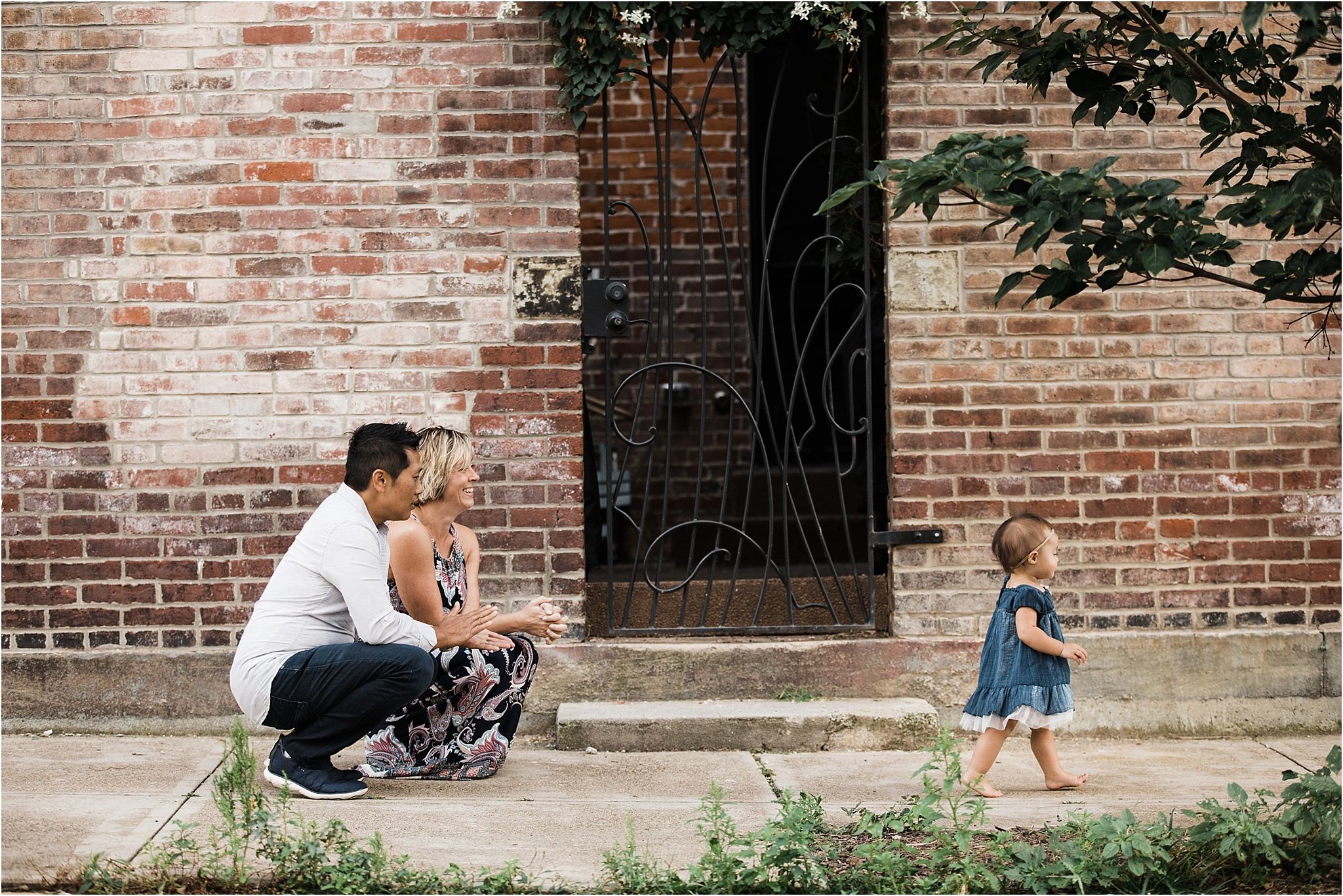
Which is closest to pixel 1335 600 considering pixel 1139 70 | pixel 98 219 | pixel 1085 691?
pixel 1085 691

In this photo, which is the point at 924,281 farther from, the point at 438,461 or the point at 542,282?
the point at 438,461

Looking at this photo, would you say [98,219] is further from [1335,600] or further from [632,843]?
[1335,600]

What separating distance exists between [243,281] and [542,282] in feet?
3.97

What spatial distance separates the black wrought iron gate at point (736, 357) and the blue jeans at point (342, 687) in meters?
1.41

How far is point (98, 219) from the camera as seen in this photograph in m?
5.10

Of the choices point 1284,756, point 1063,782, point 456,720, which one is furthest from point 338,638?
point 1284,756

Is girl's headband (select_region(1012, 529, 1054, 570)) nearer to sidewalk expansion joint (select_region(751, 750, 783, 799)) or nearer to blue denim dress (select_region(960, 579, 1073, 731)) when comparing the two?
blue denim dress (select_region(960, 579, 1073, 731))

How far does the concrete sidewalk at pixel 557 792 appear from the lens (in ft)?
12.1

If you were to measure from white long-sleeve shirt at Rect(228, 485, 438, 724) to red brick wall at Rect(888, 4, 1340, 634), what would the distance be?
2199 mm

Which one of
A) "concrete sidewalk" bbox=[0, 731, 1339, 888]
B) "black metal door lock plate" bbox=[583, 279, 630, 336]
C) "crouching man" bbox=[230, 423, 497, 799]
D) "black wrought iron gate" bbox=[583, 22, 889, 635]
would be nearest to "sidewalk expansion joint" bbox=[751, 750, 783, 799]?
"concrete sidewalk" bbox=[0, 731, 1339, 888]

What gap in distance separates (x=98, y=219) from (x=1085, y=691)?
14.7 feet

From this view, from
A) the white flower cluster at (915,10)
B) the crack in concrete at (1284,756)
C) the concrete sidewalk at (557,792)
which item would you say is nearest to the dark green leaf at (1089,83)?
the white flower cluster at (915,10)

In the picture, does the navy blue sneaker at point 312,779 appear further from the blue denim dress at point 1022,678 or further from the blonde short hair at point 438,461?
the blue denim dress at point 1022,678

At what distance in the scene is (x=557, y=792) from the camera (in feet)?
14.3
